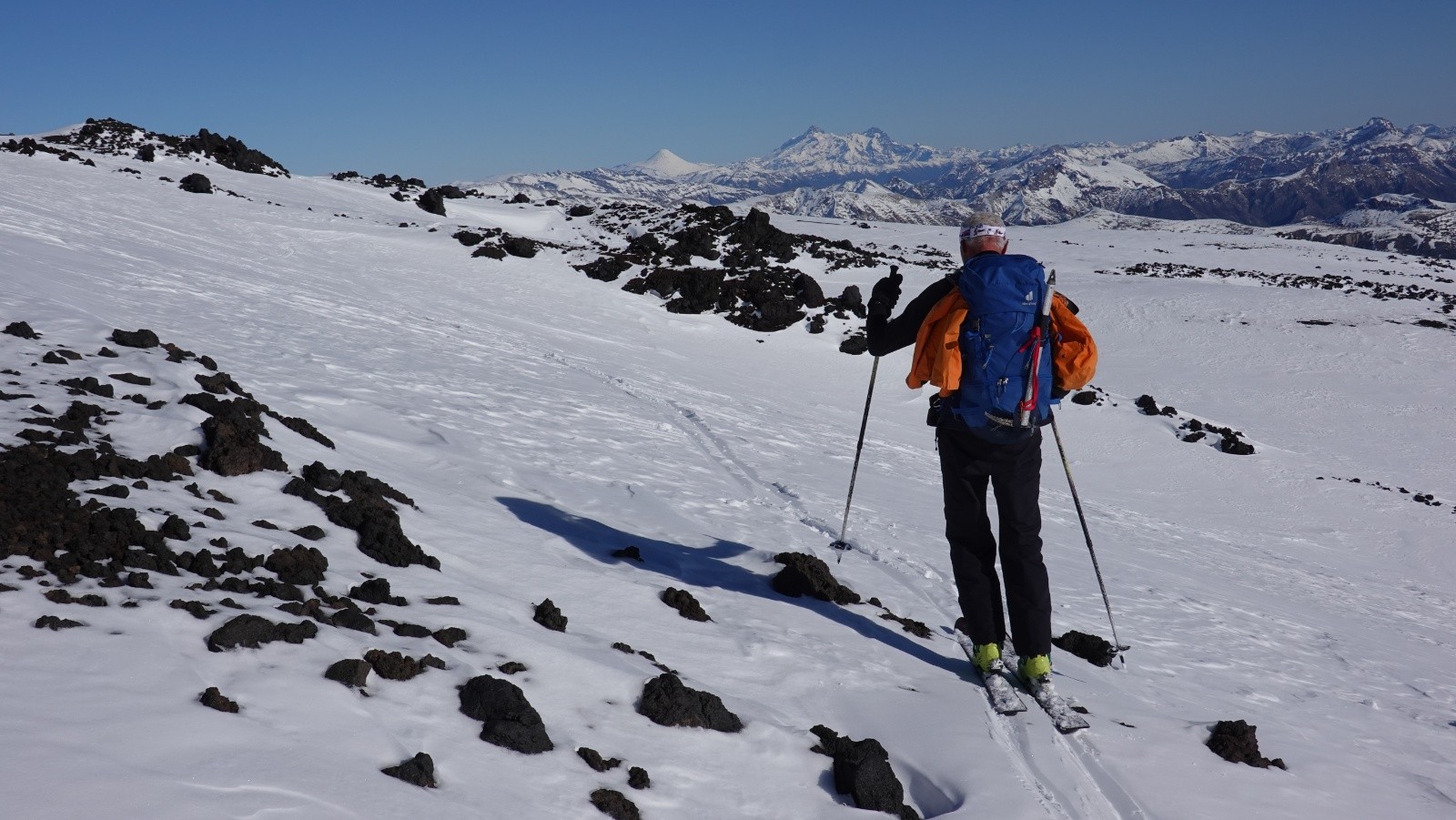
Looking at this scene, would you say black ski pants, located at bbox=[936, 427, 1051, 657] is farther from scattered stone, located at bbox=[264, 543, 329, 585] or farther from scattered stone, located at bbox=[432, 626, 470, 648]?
scattered stone, located at bbox=[264, 543, 329, 585]

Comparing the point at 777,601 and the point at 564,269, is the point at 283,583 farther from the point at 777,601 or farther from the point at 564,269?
the point at 564,269

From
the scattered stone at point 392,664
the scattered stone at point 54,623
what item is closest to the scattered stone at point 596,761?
the scattered stone at point 392,664

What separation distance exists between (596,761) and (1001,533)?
2.79 meters

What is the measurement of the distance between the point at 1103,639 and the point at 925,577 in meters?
1.55

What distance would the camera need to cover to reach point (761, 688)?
4.55 metres

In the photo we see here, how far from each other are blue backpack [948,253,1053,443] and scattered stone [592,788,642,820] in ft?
8.98

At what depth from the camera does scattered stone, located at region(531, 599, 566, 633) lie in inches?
181

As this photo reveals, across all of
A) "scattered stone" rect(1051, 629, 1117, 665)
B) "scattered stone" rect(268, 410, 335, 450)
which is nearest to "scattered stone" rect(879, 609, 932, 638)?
"scattered stone" rect(1051, 629, 1117, 665)

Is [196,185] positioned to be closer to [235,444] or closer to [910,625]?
[235,444]

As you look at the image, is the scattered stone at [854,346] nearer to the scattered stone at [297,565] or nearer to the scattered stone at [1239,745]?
the scattered stone at [1239,745]

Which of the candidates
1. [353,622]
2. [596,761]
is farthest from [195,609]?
[596,761]

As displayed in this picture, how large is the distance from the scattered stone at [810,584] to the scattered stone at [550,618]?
2.00 metres

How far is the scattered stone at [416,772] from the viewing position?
2.91 metres

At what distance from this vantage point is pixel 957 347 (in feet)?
15.7
